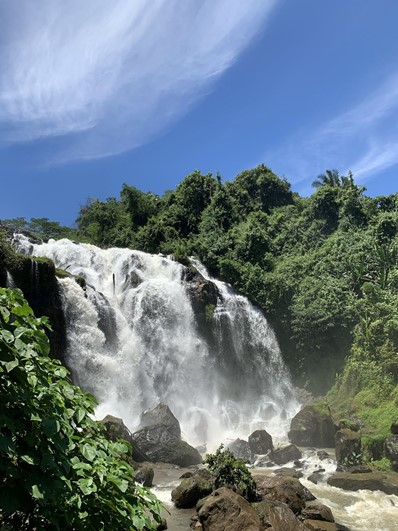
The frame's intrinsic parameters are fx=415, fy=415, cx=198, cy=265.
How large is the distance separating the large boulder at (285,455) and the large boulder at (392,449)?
11.5ft

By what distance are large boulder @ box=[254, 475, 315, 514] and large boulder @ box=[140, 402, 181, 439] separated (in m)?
6.90

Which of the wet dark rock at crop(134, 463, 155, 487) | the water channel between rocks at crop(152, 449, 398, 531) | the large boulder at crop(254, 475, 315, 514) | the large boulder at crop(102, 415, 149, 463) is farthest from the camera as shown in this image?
the large boulder at crop(102, 415, 149, 463)

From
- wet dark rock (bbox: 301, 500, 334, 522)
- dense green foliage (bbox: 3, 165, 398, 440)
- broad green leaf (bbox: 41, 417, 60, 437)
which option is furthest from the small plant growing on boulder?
dense green foliage (bbox: 3, 165, 398, 440)

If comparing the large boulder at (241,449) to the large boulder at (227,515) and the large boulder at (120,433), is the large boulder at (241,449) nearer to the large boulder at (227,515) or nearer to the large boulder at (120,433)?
the large boulder at (120,433)

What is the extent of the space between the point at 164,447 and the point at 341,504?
23.8ft

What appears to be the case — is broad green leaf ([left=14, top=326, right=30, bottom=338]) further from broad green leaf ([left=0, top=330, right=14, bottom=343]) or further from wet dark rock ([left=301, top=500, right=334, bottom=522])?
wet dark rock ([left=301, top=500, right=334, bottom=522])

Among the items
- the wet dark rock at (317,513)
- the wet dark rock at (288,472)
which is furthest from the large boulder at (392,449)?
the wet dark rock at (317,513)

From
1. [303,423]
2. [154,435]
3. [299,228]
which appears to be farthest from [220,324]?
[299,228]

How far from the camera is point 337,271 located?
3025cm

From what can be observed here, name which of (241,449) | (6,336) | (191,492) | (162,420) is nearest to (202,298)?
(162,420)

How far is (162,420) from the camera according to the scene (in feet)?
60.2

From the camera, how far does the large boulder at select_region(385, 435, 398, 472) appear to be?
596 inches

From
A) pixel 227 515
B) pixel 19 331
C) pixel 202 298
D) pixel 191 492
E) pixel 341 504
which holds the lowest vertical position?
pixel 341 504

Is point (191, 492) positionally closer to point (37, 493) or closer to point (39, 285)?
point (37, 493)
